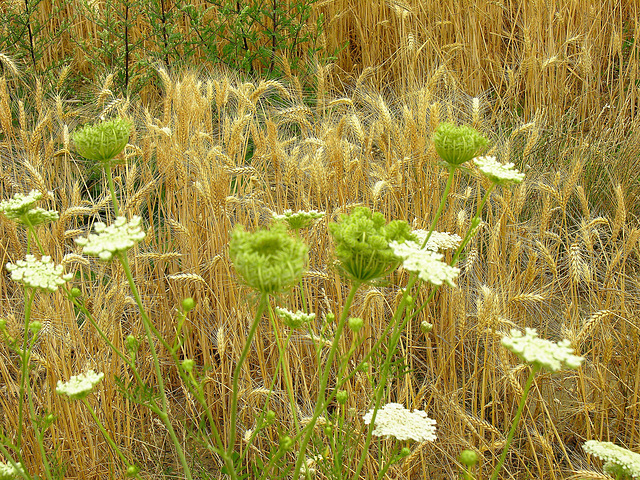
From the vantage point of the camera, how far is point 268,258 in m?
1.07

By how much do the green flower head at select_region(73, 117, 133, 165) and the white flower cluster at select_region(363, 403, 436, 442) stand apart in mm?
1065

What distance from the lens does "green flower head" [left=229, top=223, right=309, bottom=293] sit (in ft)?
3.46

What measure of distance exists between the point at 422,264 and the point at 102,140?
975mm

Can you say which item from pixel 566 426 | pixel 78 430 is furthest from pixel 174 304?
pixel 566 426

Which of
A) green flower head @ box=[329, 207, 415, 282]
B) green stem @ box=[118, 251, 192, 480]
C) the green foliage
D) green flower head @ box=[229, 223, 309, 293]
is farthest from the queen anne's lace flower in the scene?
the green foliage

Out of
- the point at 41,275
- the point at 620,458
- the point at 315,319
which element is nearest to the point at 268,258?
the point at 41,275

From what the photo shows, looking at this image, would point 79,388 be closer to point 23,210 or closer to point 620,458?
point 23,210

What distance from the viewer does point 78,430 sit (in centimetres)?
208

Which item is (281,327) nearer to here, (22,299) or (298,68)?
(22,299)

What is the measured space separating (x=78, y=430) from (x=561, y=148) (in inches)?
134

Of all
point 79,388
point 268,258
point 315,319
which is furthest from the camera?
point 315,319

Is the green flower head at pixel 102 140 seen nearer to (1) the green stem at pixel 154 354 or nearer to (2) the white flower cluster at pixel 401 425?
(1) the green stem at pixel 154 354

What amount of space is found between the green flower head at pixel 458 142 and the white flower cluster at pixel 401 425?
72 cm

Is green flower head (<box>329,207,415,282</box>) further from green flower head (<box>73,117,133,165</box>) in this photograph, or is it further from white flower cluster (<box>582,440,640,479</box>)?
white flower cluster (<box>582,440,640,479</box>)
